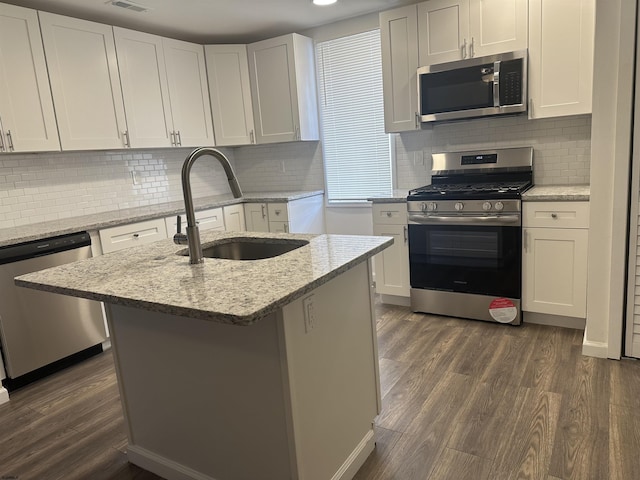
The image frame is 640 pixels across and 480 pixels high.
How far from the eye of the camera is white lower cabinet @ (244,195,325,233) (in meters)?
4.04

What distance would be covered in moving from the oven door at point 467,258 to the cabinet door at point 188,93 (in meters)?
2.16

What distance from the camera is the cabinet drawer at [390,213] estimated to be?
3502mm

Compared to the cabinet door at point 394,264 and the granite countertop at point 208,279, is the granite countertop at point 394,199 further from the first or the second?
the granite countertop at point 208,279

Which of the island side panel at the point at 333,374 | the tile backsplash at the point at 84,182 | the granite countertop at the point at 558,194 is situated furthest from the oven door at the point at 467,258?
the tile backsplash at the point at 84,182

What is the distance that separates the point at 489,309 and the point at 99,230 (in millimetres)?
2750

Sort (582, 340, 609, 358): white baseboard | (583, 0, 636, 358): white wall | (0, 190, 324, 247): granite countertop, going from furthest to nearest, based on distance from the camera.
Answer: (0, 190, 324, 247): granite countertop < (582, 340, 609, 358): white baseboard < (583, 0, 636, 358): white wall

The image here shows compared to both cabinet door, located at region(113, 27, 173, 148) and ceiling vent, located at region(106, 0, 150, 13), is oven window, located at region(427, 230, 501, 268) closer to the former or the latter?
cabinet door, located at region(113, 27, 173, 148)

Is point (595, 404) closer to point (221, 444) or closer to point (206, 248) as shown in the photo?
point (221, 444)

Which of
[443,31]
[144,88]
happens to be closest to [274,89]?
[144,88]

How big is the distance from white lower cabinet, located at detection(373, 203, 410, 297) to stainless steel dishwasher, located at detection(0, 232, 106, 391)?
2097 mm

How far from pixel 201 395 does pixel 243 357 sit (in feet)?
0.99

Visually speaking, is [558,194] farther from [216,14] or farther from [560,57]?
[216,14]

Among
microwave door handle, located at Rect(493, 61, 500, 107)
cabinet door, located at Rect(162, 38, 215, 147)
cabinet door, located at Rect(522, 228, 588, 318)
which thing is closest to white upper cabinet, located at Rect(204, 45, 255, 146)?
cabinet door, located at Rect(162, 38, 215, 147)

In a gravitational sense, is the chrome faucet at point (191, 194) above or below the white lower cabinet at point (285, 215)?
above
